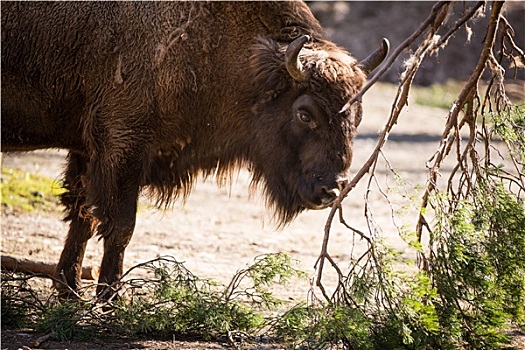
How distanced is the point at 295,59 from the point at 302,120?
0.41 metres

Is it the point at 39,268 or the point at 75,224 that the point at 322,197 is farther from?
the point at 39,268

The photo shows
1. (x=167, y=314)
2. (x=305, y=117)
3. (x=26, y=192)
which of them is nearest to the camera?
(x=167, y=314)

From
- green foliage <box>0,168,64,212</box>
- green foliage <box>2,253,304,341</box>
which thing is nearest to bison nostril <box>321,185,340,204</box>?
green foliage <box>2,253,304,341</box>

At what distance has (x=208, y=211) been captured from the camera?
9.50 meters

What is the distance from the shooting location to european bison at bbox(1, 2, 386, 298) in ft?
18.4

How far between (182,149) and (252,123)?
521 mm

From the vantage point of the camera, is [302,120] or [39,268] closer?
[302,120]

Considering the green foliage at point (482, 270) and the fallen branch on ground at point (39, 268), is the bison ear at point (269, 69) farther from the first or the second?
the fallen branch on ground at point (39, 268)

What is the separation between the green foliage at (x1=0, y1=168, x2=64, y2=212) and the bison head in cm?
334

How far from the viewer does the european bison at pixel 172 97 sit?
5.62 meters

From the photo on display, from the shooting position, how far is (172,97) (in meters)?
5.68

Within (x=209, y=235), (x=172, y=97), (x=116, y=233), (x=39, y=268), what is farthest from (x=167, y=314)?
(x=209, y=235)

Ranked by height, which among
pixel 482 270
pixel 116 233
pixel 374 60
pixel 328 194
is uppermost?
pixel 374 60

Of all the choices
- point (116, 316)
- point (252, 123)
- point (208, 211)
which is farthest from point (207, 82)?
point (208, 211)
